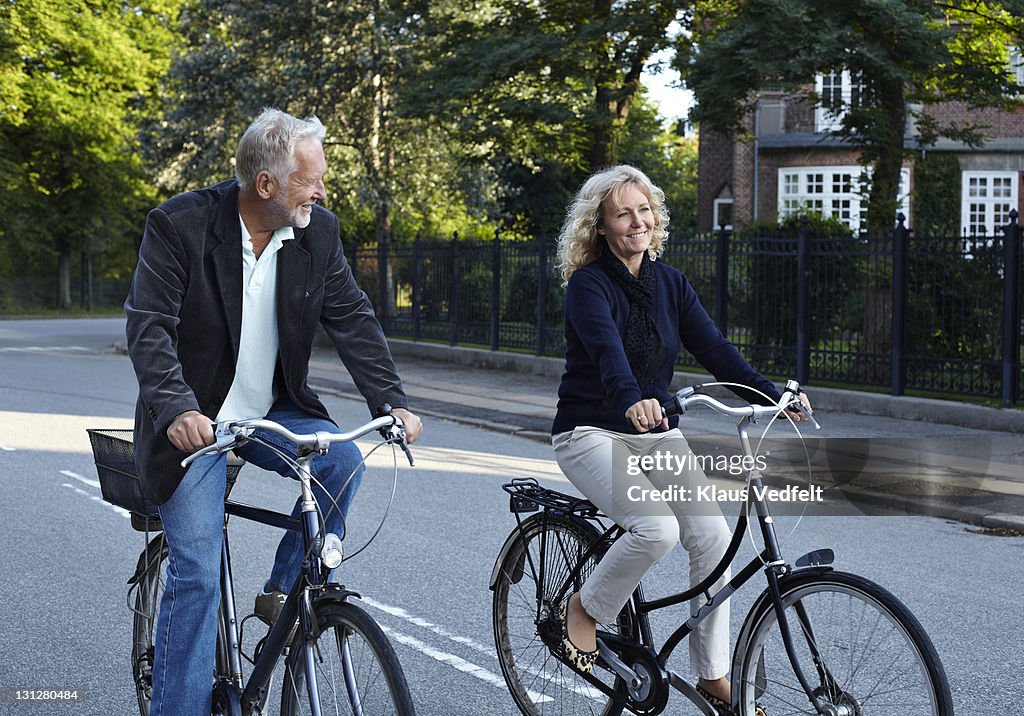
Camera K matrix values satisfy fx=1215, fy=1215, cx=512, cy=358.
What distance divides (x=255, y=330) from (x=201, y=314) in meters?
0.16

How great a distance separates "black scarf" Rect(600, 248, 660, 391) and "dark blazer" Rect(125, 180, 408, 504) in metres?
0.74

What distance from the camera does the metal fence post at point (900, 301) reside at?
1388 cm

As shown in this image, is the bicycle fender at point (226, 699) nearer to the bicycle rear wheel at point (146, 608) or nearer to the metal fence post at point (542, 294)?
the bicycle rear wheel at point (146, 608)

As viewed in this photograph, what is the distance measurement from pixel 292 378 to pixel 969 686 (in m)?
2.89

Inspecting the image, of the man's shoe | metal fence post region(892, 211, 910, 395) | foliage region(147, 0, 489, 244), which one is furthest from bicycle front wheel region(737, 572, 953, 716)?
foliage region(147, 0, 489, 244)

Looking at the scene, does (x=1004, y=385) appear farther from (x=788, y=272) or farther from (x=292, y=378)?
(x=292, y=378)

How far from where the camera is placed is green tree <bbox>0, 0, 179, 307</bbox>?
40.2 metres

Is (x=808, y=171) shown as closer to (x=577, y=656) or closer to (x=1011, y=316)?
(x=1011, y=316)

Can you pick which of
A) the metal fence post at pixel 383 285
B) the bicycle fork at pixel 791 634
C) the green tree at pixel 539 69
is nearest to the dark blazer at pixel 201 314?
the bicycle fork at pixel 791 634

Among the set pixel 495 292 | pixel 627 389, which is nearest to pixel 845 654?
pixel 627 389

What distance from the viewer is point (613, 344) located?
11.9ft

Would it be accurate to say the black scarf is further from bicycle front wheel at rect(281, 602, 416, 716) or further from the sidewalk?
the sidewalk

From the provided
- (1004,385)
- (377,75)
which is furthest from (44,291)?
(1004,385)

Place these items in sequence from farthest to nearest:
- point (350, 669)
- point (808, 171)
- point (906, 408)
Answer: point (808, 171) → point (906, 408) → point (350, 669)
